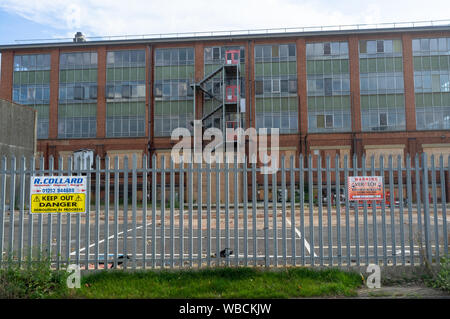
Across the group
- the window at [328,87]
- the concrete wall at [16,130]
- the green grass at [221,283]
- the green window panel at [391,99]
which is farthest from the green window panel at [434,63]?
the concrete wall at [16,130]

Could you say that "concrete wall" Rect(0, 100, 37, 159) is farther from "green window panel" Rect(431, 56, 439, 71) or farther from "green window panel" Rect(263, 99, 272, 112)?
"green window panel" Rect(431, 56, 439, 71)

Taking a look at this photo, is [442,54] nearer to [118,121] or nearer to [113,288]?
[118,121]

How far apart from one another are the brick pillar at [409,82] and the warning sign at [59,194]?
3442 centimetres

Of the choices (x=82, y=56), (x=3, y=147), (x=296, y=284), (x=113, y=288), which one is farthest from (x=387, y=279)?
(x=82, y=56)

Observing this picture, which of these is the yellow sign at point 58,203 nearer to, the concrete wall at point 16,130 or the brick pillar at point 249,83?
the concrete wall at point 16,130

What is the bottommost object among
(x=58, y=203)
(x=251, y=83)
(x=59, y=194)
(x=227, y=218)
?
(x=227, y=218)

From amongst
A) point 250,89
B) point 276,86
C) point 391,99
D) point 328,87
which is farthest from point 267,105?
point 391,99

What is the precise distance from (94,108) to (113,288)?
112ft

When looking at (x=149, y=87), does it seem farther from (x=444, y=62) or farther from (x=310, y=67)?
(x=444, y=62)

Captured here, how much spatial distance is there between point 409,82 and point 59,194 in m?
35.9

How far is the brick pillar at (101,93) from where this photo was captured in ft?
120

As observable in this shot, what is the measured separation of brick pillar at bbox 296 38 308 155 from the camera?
35.3 m

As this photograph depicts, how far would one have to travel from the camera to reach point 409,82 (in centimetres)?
3472

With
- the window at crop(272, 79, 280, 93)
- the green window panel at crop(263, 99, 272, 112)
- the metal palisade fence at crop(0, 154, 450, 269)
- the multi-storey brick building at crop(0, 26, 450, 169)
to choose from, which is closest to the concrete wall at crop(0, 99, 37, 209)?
the multi-storey brick building at crop(0, 26, 450, 169)
